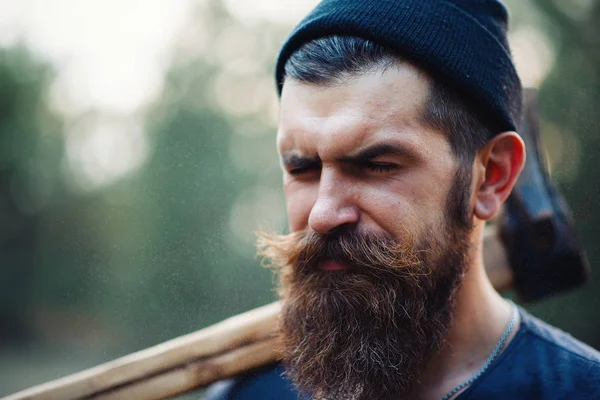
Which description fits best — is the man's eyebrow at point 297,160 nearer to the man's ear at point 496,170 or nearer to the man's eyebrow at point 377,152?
the man's eyebrow at point 377,152

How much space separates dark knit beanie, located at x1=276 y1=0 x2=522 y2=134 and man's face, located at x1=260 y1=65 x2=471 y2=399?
3.3 inches

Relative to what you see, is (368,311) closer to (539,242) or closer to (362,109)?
(362,109)

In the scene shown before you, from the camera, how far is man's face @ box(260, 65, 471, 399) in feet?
4.68

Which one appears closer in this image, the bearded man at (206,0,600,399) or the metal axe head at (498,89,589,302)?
the bearded man at (206,0,600,399)

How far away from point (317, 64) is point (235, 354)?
103cm

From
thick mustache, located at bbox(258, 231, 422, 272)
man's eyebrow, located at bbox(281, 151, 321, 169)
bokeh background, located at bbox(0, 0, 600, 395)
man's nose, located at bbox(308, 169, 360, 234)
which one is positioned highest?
man's eyebrow, located at bbox(281, 151, 321, 169)

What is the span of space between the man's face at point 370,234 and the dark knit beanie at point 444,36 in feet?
0.27

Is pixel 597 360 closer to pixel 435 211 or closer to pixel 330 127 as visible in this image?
pixel 435 211

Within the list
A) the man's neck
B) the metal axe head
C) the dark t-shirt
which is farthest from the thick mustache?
the metal axe head

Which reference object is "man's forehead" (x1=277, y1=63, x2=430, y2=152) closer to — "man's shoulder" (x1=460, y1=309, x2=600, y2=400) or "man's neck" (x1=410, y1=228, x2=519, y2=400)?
"man's neck" (x1=410, y1=228, x2=519, y2=400)

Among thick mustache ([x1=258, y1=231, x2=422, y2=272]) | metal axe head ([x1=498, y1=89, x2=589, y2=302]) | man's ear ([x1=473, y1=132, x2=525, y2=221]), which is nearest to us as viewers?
thick mustache ([x1=258, y1=231, x2=422, y2=272])

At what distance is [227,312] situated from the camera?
194 cm

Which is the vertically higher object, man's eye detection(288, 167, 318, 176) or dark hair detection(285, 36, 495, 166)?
dark hair detection(285, 36, 495, 166)

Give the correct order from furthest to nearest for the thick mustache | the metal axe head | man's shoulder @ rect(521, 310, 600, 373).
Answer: the metal axe head, man's shoulder @ rect(521, 310, 600, 373), the thick mustache
